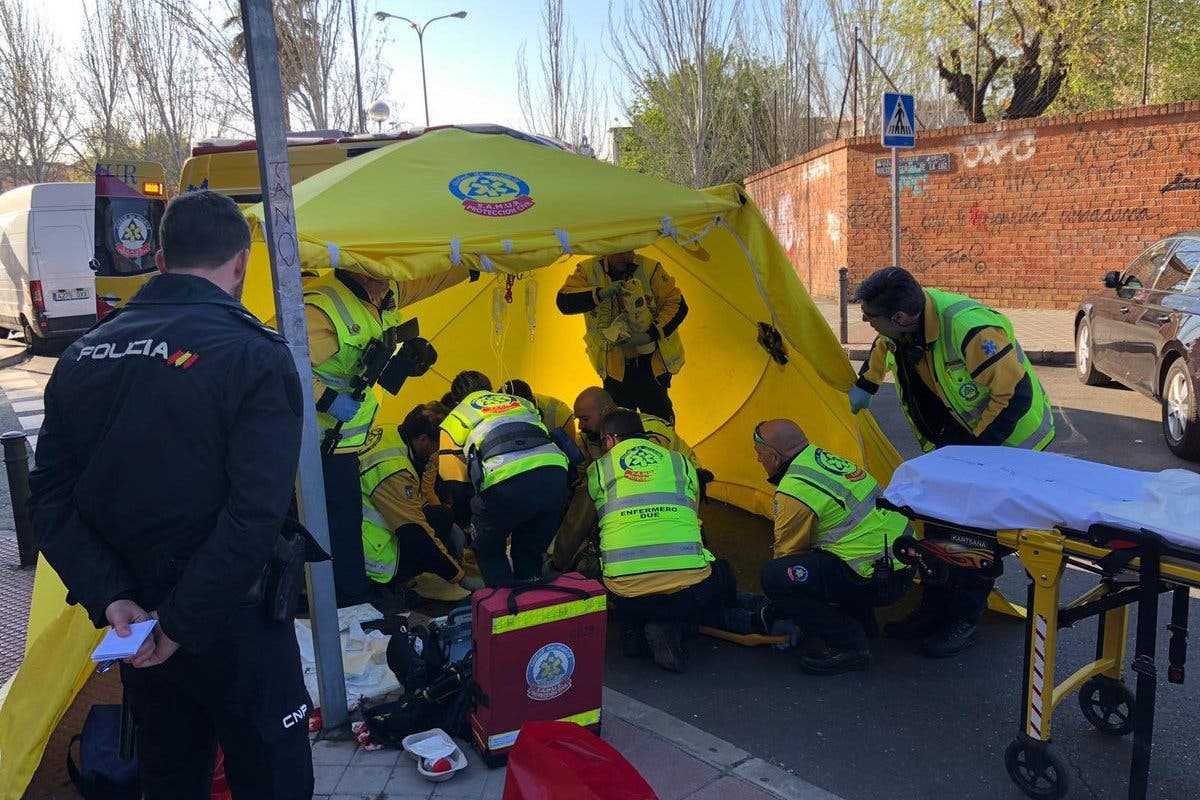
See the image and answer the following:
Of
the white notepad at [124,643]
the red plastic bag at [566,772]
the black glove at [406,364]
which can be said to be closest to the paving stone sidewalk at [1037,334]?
the black glove at [406,364]

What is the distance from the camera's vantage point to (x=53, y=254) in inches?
568

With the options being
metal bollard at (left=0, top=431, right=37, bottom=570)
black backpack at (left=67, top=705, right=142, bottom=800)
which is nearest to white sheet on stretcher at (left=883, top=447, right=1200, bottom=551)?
black backpack at (left=67, top=705, right=142, bottom=800)

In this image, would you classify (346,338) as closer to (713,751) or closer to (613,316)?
(613,316)

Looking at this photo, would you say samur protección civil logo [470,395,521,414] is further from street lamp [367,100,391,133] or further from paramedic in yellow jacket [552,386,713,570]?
street lamp [367,100,391,133]

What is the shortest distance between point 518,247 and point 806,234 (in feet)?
46.8

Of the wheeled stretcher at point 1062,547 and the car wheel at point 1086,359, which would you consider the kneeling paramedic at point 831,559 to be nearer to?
the wheeled stretcher at point 1062,547

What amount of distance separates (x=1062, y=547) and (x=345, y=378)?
11.1ft

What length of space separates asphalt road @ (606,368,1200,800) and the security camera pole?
1326 mm

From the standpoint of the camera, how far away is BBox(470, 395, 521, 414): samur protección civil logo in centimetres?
451

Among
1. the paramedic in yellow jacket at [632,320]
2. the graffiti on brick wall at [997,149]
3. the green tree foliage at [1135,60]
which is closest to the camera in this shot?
the paramedic in yellow jacket at [632,320]

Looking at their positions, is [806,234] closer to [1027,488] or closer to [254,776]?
[1027,488]

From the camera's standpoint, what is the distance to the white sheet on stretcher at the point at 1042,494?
2721mm

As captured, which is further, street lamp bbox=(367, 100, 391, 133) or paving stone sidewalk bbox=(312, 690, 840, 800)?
street lamp bbox=(367, 100, 391, 133)

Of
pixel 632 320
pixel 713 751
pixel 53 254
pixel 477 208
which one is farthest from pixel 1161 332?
pixel 53 254
